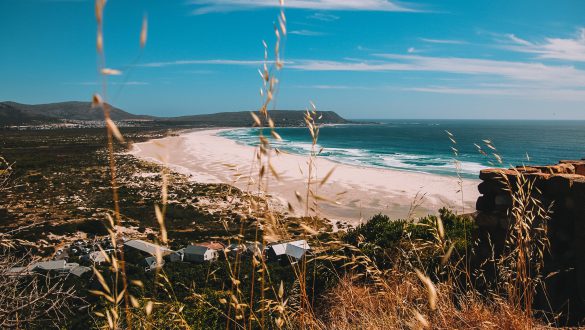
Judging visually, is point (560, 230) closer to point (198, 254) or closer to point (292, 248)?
point (292, 248)

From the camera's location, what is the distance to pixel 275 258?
35.7ft

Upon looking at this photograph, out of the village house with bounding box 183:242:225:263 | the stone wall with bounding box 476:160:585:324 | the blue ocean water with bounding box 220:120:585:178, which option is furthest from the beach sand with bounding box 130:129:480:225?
the stone wall with bounding box 476:160:585:324

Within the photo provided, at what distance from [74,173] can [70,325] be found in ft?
116

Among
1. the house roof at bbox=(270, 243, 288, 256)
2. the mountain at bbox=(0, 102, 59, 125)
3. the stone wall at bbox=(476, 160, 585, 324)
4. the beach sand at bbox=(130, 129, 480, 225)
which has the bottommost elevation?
Result: the beach sand at bbox=(130, 129, 480, 225)

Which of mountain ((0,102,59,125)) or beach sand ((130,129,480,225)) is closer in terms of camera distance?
beach sand ((130,129,480,225))

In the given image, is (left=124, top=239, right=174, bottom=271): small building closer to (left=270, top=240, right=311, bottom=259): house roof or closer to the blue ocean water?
(left=270, top=240, right=311, bottom=259): house roof

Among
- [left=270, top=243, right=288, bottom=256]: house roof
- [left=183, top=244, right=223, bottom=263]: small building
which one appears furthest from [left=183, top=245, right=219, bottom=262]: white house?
[left=270, top=243, right=288, bottom=256]: house roof

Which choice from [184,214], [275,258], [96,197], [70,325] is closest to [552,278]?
[70,325]

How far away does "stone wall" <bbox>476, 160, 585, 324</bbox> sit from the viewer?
4.29 meters

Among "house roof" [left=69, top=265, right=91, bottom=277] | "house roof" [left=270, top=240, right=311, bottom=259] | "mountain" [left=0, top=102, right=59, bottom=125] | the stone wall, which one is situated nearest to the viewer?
the stone wall

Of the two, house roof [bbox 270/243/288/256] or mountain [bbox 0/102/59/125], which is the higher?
mountain [bbox 0/102/59/125]

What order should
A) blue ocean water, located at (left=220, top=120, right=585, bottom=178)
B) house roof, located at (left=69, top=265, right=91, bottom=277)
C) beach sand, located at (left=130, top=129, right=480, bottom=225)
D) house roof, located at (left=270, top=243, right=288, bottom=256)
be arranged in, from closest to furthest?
house roof, located at (left=69, top=265, right=91, bottom=277), house roof, located at (left=270, top=243, right=288, bottom=256), beach sand, located at (left=130, top=129, right=480, bottom=225), blue ocean water, located at (left=220, top=120, right=585, bottom=178)

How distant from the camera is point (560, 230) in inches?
185

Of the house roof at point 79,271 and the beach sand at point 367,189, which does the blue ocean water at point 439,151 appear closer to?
the beach sand at point 367,189
